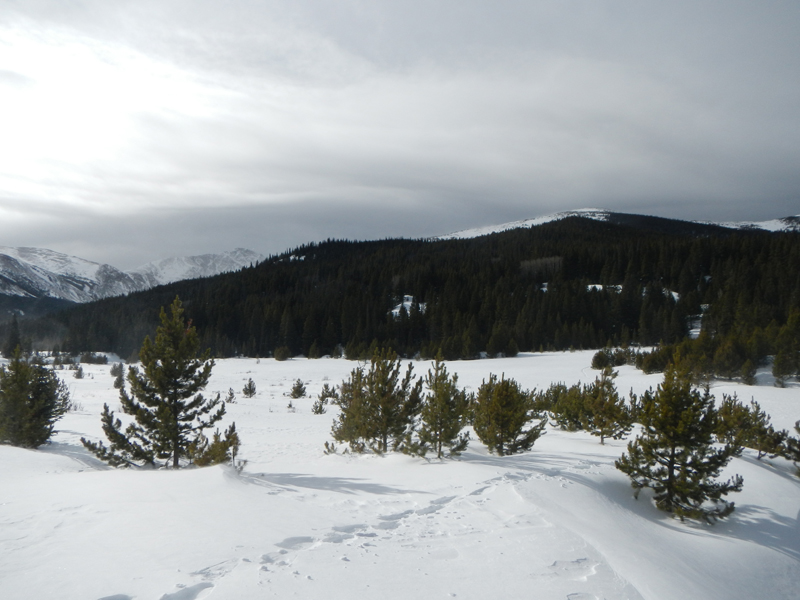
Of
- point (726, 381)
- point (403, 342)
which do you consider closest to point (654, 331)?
point (726, 381)

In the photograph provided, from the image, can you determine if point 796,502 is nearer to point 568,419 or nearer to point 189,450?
point 568,419

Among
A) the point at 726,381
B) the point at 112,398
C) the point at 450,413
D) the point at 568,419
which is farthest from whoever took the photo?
the point at 726,381

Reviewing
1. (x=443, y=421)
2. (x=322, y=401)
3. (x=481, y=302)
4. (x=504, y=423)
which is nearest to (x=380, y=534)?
(x=443, y=421)

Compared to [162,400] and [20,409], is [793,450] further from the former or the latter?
[20,409]

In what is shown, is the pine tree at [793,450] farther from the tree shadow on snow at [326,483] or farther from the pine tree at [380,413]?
the tree shadow on snow at [326,483]

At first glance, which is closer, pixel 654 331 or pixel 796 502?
pixel 796 502

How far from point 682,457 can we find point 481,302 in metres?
75.8

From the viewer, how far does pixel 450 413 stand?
12.8 meters

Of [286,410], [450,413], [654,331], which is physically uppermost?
[654,331]

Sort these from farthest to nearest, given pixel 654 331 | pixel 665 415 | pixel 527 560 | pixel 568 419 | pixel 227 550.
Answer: pixel 654 331 → pixel 568 419 → pixel 665 415 → pixel 527 560 → pixel 227 550

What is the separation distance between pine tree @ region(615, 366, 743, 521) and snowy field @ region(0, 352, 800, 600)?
46 cm

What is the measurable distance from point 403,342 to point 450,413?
209 feet

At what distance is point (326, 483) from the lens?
10039mm

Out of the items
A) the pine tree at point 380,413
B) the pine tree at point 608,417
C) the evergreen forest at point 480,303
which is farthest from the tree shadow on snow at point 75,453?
the evergreen forest at point 480,303
